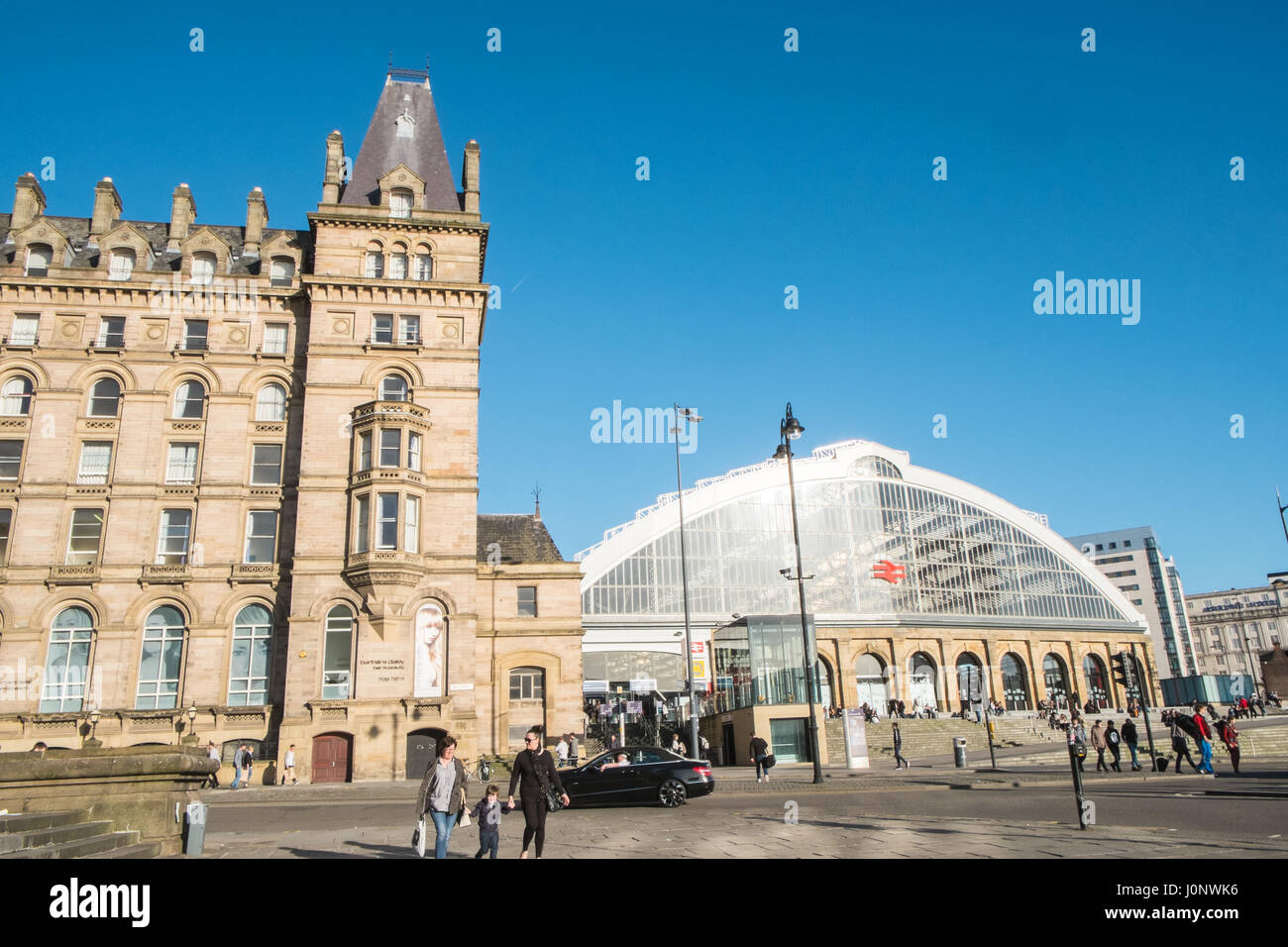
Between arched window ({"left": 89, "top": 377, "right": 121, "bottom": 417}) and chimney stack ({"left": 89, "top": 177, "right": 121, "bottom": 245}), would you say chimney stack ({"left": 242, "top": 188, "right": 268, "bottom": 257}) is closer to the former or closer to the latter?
chimney stack ({"left": 89, "top": 177, "right": 121, "bottom": 245})

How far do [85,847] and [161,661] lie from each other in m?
26.9

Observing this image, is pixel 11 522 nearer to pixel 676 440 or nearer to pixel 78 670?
pixel 78 670

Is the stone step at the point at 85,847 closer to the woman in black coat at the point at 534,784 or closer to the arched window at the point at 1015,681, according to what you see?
the woman in black coat at the point at 534,784

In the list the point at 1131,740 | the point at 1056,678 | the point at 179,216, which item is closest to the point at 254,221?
the point at 179,216

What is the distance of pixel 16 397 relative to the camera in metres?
36.1

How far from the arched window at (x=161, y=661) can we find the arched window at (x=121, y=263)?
15.6 m

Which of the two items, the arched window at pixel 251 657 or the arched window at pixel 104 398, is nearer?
the arched window at pixel 251 657

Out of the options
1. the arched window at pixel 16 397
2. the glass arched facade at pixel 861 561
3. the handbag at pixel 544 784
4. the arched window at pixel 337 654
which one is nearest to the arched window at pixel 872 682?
the glass arched facade at pixel 861 561

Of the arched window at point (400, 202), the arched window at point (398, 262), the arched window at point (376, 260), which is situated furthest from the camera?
the arched window at point (400, 202)

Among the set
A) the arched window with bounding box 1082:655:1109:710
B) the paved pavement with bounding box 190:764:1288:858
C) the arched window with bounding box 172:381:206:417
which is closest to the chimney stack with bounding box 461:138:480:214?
the arched window with bounding box 172:381:206:417

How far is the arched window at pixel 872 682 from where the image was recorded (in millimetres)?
67625

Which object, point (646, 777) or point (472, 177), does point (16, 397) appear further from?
point (646, 777)

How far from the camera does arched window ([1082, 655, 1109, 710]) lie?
7509cm
